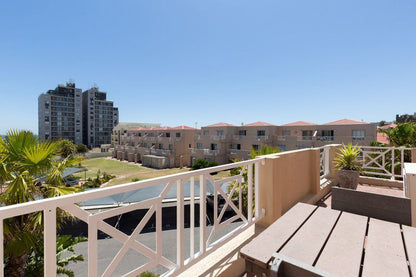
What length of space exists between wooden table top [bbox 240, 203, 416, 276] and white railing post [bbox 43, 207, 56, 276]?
44.8 inches

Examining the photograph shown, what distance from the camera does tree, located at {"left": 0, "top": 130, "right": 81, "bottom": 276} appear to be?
312 centimetres

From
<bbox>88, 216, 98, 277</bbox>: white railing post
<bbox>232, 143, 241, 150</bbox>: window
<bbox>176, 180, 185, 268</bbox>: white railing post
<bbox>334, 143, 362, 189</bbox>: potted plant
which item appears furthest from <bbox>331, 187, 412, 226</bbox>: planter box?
<bbox>232, 143, 241, 150</bbox>: window

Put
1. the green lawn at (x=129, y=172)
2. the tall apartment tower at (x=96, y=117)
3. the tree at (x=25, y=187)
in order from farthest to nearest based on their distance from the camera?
1. the tall apartment tower at (x=96, y=117)
2. the green lawn at (x=129, y=172)
3. the tree at (x=25, y=187)

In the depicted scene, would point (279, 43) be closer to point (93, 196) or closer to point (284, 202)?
point (284, 202)

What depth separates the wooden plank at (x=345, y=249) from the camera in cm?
112

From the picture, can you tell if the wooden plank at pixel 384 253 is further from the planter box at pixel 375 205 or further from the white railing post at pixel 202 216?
the white railing post at pixel 202 216

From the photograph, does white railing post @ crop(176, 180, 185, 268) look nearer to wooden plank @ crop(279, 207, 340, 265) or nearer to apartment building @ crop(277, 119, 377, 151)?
wooden plank @ crop(279, 207, 340, 265)

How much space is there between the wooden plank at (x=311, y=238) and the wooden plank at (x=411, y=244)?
1.46ft

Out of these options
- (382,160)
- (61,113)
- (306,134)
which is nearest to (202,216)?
(382,160)

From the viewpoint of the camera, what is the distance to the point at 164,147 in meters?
46.0

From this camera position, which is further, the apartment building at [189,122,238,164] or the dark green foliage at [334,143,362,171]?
the apartment building at [189,122,238,164]

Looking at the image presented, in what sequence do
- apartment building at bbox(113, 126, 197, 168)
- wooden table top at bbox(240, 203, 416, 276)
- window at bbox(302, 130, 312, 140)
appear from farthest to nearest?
apartment building at bbox(113, 126, 197, 168), window at bbox(302, 130, 312, 140), wooden table top at bbox(240, 203, 416, 276)

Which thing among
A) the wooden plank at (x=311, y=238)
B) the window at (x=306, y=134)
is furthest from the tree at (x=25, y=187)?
the window at (x=306, y=134)

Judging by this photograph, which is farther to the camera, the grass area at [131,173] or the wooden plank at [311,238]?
the grass area at [131,173]
